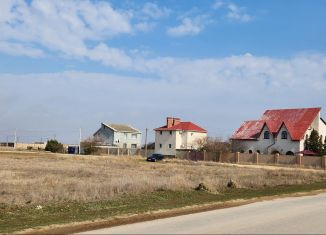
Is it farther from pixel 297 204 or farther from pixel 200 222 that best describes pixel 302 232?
pixel 297 204

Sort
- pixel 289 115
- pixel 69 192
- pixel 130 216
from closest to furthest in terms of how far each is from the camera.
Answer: pixel 130 216, pixel 69 192, pixel 289 115

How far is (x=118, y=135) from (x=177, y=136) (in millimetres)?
21869

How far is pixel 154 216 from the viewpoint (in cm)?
1538

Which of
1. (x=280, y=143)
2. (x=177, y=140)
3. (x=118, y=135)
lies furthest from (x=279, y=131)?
(x=118, y=135)

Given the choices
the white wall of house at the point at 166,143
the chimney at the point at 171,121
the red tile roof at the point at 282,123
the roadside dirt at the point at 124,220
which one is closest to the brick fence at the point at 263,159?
the red tile roof at the point at 282,123

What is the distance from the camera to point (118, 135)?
115000mm

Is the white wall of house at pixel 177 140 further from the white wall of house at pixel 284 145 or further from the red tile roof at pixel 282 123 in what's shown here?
the white wall of house at pixel 284 145

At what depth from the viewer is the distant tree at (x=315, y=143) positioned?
72.5 m

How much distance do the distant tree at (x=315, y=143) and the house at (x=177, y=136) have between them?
27.7 meters

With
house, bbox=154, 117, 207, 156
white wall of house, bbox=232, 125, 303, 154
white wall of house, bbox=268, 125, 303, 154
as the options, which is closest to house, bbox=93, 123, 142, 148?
house, bbox=154, 117, 207, 156

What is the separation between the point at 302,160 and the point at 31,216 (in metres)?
54.0

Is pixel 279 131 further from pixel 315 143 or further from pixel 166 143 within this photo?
pixel 166 143

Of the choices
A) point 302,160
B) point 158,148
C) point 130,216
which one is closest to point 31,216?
point 130,216

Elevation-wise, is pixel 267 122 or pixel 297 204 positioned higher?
pixel 267 122
